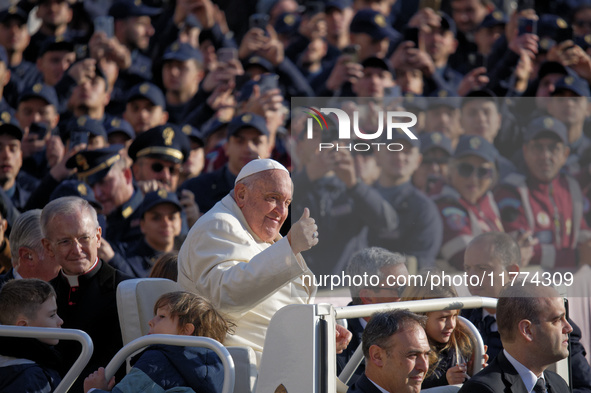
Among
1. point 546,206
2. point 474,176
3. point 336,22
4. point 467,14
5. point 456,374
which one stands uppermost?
point 467,14

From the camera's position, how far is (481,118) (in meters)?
4.06

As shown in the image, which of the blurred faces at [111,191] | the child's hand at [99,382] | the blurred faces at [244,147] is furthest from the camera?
the blurred faces at [244,147]

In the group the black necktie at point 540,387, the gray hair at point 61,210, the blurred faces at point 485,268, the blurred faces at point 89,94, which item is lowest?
the black necktie at point 540,387

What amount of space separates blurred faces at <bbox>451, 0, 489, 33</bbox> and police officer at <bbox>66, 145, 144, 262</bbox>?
5.47 m

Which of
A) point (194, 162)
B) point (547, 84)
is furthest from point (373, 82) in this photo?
point (194, 162)

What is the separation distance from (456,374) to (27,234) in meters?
2.21

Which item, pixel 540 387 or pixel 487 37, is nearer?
pixel 540 387

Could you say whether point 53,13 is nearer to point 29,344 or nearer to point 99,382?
point 29,344

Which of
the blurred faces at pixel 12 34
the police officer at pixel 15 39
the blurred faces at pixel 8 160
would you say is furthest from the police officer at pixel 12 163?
the blurred faces at pixel 12 34

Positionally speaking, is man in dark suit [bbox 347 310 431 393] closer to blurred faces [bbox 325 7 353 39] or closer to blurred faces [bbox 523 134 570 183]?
blurred faces [bbox 523 134 570 183]

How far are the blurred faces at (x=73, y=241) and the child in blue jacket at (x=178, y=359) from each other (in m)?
0.97

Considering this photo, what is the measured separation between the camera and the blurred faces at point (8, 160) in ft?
24.7

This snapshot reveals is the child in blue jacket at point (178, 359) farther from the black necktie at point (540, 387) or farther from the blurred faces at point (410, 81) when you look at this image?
the blurred faces at point (410, 81)

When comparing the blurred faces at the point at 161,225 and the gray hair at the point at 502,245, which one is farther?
the blurred faces at the point at 161,225
